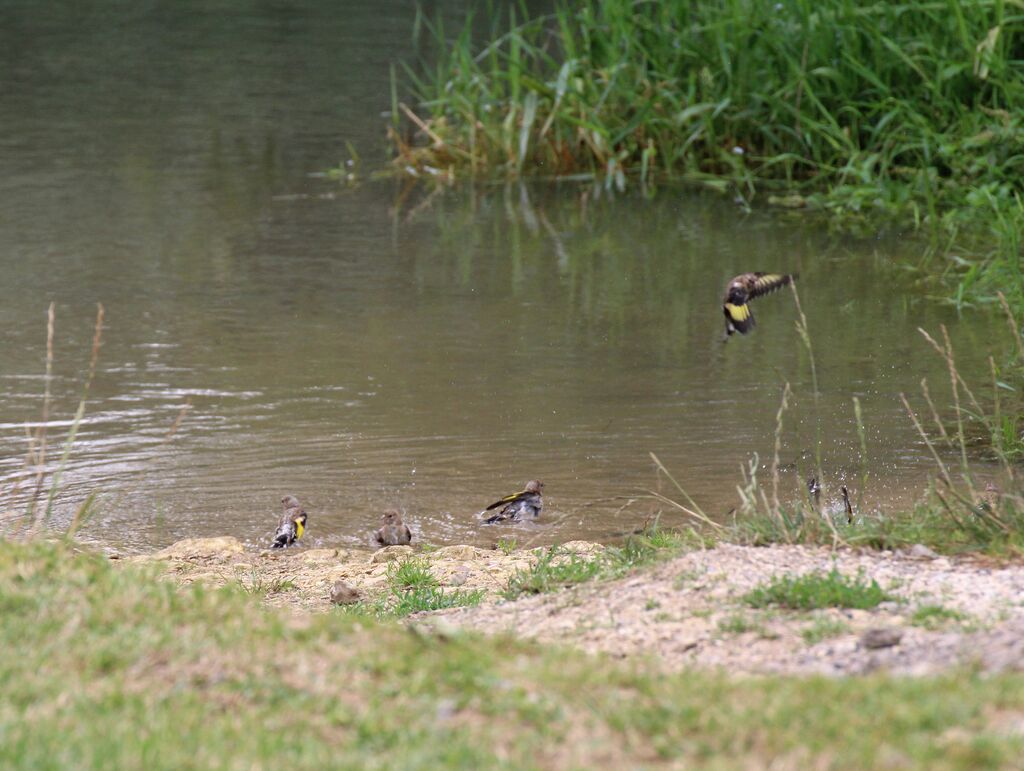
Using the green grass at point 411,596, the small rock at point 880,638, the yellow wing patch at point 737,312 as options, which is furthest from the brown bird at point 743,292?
the small rock at point 880,638

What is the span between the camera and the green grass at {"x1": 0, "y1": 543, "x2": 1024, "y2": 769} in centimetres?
349

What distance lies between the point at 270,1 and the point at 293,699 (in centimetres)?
2245

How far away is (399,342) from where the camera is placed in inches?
391

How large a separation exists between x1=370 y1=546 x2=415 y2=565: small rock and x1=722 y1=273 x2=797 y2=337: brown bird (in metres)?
2.06

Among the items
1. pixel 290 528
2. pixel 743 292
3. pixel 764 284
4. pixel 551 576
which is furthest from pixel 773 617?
pixel 764 284

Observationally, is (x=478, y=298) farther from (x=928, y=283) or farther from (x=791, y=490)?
(x=791, y=490)

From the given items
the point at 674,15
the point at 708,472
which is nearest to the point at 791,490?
the point at 708,472

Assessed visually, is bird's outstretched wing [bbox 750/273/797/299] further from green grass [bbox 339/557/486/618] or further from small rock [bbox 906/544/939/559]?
small rock [bbox 906/544/939/559]

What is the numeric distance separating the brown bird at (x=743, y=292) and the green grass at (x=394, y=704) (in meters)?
3.52

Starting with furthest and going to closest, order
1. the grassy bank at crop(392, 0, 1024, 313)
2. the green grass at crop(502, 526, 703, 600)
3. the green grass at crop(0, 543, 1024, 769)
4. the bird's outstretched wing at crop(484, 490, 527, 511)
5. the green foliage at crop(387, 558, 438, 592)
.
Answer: the grassy bank at crop(392, 0, 1024, 313) < the bird's outstretched wing at crop(484, 490, 527, 511) < the green foliage at crop(387, 558, 438, 592) < the green grass at crop(502, 526, 703, 600) < the green grass at crop(0, 543, 1024, 769)

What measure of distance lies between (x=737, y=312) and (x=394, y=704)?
169 inches

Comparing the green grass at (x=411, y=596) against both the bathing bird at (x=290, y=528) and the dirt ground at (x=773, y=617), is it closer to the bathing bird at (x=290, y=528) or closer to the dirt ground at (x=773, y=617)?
the dirt ground at (x=773, y=617)

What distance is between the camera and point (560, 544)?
679cm

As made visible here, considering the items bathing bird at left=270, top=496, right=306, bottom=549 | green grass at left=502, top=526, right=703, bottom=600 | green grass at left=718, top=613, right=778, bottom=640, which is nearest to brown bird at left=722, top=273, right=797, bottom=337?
green grass at left=502, top=526, right=703, bottom=600
